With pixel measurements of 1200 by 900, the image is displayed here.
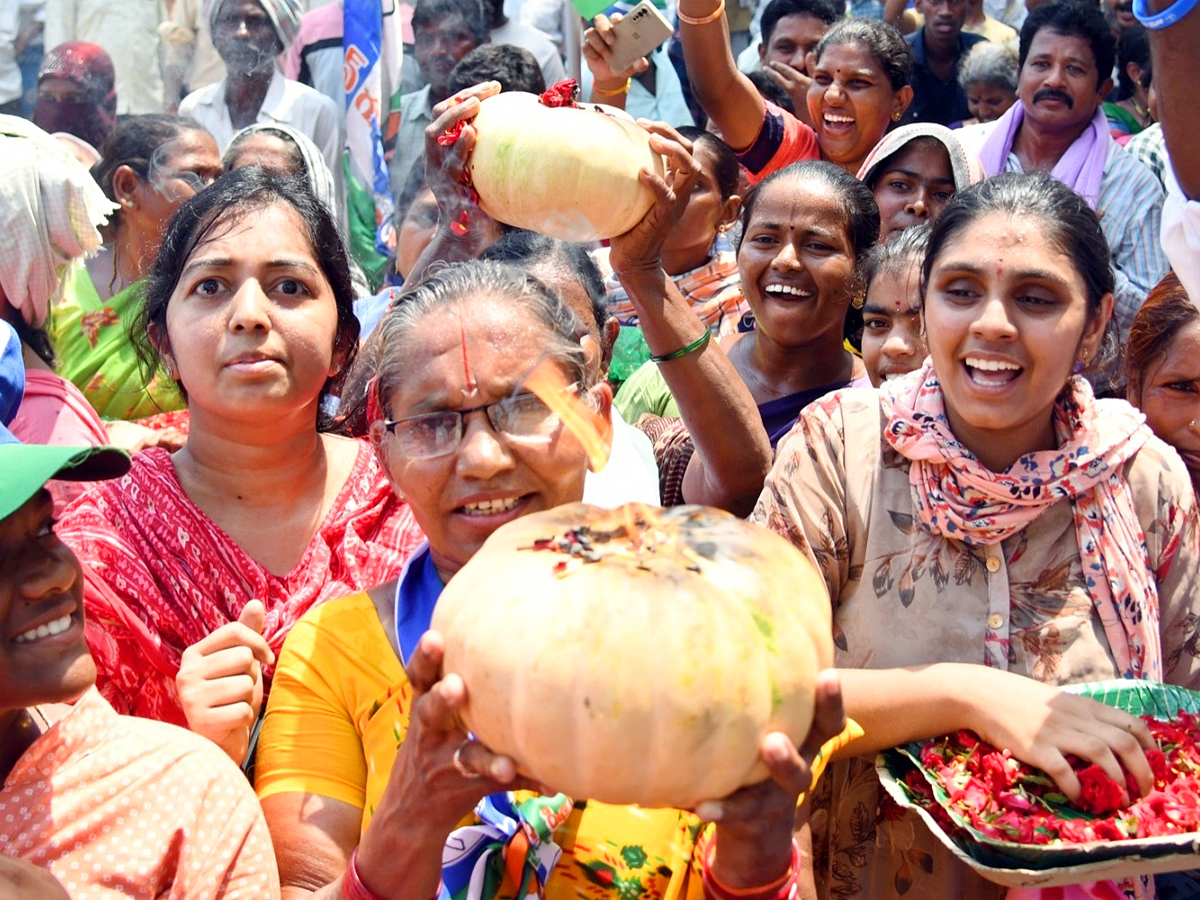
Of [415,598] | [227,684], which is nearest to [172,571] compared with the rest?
[227,684]

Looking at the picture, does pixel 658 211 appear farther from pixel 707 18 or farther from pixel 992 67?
pixel 992 67

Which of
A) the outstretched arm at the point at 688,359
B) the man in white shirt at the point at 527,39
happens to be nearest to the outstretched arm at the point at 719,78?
the outstretched arm at the point at 688,359

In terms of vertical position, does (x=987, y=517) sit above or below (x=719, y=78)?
below

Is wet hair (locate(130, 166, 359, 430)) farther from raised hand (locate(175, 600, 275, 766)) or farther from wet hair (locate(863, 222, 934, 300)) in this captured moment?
wet hair (locate(863, 222, 934, 300))

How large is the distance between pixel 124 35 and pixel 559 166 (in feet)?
20.0

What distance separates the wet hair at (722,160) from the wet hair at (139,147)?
79.1 inches

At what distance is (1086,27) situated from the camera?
17.7 ft

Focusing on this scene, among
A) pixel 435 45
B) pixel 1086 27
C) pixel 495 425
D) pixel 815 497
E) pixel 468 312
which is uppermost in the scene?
pixel 1086 27

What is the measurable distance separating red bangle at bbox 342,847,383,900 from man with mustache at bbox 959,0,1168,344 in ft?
13.1

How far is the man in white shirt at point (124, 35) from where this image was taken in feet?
25.7

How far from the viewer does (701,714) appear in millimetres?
1577

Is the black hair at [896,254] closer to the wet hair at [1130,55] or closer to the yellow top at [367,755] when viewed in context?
the yellow top at [367,755]

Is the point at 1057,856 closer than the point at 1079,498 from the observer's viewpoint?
Yes

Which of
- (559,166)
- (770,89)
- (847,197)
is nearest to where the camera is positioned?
(559,166)
